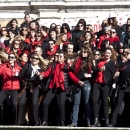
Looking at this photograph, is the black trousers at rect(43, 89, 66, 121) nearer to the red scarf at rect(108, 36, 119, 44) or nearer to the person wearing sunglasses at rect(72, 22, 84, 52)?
the person wearing sunglasses at rect(72, 22, 84, 52)

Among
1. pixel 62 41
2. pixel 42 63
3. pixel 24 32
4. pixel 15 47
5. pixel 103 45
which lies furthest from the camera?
pixel 24 32

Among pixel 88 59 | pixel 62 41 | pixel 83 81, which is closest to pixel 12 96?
pixel 83 81

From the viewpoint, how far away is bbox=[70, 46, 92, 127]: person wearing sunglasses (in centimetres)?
1345

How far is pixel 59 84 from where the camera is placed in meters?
13.4

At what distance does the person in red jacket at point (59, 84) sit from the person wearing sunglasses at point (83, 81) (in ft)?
0.49

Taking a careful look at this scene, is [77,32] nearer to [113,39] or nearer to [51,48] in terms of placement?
[113,39]

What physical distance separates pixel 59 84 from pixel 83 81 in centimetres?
51

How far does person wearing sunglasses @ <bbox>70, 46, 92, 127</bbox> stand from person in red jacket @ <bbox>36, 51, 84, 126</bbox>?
148 mm

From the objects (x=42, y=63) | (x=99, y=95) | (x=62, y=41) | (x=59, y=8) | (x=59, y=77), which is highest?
(x=59, y=8)

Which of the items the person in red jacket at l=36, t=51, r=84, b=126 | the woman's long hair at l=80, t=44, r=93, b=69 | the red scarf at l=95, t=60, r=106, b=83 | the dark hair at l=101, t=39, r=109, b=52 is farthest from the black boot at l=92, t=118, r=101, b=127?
the dark hair at l=101, t=39, r=109, b=52

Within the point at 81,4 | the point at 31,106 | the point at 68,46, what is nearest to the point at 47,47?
the point at 68,46

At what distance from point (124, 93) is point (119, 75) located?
394 millimetres

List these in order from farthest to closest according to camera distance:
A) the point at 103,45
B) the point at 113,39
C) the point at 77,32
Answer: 1. the point at 77,32
2. the point at 113,39
3. the point at 103,45

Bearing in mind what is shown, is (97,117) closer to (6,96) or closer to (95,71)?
(95,71)
